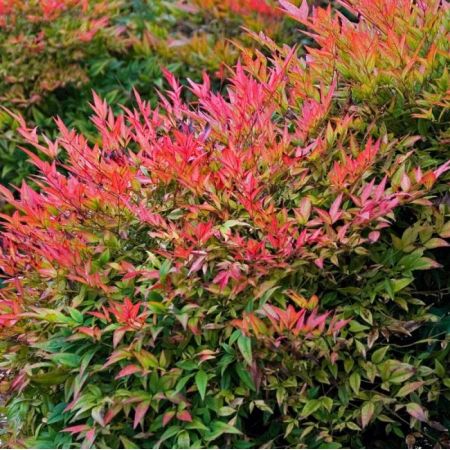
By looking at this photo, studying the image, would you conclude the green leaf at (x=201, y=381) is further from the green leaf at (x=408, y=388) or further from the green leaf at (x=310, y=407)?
the green leaf at (x=408, y=388)

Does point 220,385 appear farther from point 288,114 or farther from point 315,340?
point 288,114

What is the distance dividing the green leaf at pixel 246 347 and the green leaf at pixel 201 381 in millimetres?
158

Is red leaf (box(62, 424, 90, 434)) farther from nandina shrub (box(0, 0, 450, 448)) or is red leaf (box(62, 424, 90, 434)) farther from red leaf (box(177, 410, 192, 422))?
red leaf (box(177, 410, 192, 422))

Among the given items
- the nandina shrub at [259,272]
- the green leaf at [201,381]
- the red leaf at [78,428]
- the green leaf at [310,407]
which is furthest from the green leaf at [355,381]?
the red leaf at [78,428]

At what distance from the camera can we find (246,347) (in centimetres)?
288

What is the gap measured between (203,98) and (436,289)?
3.84ft

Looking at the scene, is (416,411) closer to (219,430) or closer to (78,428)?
(219,430)

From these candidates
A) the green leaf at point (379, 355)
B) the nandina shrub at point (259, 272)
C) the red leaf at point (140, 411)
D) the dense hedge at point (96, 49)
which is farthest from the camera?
the dense hedge at point (96, 49)

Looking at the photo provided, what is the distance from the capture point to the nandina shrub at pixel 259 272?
117 inches

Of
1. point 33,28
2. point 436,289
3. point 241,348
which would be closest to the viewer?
point 241,348

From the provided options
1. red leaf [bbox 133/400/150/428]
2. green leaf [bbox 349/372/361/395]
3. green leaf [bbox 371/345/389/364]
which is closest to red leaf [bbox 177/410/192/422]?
red leaf [bbox 133/400/150/428]

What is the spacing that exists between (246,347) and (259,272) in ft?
0.83

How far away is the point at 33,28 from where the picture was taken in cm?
654

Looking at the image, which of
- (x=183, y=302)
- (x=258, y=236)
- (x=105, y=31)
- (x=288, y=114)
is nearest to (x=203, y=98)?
(x=288, y=114)
